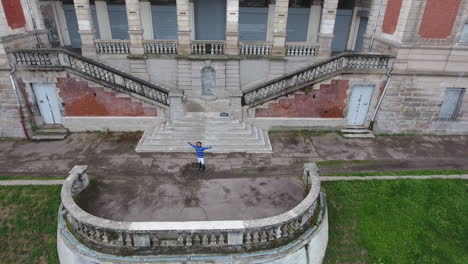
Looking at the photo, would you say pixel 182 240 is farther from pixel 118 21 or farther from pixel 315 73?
pixel 118 21

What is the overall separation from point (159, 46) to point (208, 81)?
3295mm

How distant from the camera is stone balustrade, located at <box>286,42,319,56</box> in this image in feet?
52.0

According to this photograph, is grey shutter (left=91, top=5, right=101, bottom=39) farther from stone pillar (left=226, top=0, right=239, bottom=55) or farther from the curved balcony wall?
the curved balcony wall

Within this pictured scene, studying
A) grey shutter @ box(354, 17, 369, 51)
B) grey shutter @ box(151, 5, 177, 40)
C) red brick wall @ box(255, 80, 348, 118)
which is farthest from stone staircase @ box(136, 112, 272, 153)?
grey shutter @ box(354, 17, 369, 51)

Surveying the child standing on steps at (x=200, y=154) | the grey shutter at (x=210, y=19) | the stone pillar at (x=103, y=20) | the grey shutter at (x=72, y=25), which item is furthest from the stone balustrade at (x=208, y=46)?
the grey shutter at (x=72, y=25)

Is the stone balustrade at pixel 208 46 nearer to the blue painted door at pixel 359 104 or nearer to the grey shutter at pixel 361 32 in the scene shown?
the blue painted door at pixel 359 104

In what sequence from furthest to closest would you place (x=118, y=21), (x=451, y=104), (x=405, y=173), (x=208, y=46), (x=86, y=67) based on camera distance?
(x=118, y=21) < (x=208, y=46) < (x=451, y=104) < (x=86, y=67) < (x=405, y=173)

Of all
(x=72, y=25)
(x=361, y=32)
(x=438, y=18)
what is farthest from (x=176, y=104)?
(x=361, y=32)


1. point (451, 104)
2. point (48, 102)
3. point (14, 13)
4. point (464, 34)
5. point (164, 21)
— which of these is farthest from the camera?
point (164, 21)

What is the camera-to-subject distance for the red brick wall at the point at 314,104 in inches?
515

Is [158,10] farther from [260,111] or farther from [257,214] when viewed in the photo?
[257,214]

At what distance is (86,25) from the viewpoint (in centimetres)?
1490

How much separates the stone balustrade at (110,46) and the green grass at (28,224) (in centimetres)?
855

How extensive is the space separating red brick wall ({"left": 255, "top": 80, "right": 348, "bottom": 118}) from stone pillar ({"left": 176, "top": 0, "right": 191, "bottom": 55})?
5.59 metres
